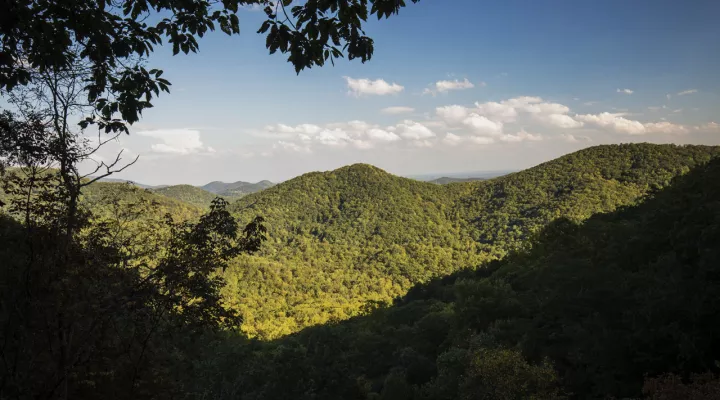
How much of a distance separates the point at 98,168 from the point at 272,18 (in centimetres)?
353

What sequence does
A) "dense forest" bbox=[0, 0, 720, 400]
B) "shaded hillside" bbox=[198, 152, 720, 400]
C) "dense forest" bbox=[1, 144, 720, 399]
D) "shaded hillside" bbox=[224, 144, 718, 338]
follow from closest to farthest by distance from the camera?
"dense forest" bbox=[0, 0, 720, 400] → "dense forest" bbox=[1, 144, 720, 399] → "shaded hillside" bbox=[198, 152, 720, 400] → "shaded hillside" bbox=[224, 144, 718, 338]

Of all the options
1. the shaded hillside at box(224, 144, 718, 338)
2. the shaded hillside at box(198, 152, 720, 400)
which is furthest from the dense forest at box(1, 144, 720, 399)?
the shaded hillside at box(224, 144, 718, 338)

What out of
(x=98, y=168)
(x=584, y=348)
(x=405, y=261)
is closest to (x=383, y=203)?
(x=405, y=261)

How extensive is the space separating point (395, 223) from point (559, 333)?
87022mm

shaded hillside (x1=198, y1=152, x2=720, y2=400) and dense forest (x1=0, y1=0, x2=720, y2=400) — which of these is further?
shaded hillside (x1=198, y1=152, x2=720, y2=400)

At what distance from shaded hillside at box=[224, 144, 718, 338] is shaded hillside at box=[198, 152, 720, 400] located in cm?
2676

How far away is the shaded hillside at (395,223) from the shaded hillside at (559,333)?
26.8 meters

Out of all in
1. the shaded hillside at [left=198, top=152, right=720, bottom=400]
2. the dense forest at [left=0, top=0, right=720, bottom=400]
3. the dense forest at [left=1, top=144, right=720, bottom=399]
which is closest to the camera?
the dense forest at [left=0, top=0, right=720, bottom=400]

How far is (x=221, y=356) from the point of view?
91.5ft

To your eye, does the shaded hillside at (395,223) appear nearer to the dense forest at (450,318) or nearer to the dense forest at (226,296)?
the dense forest at (450,318)

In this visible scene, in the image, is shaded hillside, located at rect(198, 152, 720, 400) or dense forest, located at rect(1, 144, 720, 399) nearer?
dense forest, located at rect(1, 144, 720, 399)

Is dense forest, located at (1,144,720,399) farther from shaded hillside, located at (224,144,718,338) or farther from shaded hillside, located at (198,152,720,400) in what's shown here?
shaded hillside, located at (224,144,718,338)

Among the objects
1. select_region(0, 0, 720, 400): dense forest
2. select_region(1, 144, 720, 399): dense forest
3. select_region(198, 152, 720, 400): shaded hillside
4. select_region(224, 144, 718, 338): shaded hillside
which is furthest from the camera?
select_region(224, 144, 718, 338): shaded hillside

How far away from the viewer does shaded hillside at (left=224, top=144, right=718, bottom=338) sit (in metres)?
69.1
